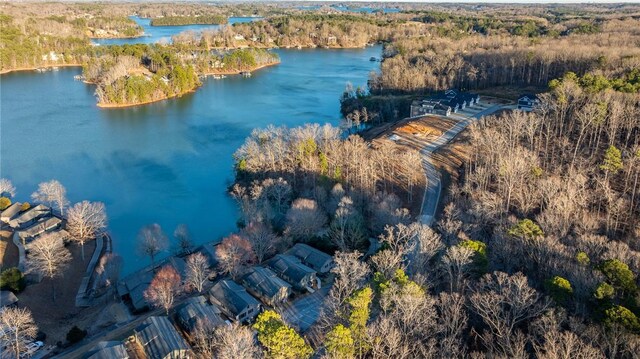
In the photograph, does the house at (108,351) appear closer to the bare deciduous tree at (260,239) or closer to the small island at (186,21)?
the bare deciduous tree at (260,239)

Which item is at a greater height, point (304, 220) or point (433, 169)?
point (433, 169)

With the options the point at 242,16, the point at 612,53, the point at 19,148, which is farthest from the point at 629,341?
the point at 242,16

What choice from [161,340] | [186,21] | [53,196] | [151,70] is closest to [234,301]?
[161,340]

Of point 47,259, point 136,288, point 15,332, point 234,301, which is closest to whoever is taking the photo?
point 15,332

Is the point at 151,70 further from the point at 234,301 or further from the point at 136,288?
the point at 234,301

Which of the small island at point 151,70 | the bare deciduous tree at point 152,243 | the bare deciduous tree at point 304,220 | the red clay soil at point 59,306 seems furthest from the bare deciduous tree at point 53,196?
the small island at point 151,70

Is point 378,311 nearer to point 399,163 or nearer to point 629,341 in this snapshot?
point 629,341

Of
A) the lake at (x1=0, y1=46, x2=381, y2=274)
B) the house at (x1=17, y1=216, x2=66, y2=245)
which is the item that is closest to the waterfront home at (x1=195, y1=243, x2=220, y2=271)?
the lake at (x1=0, y1=46, x2=381, y2=274)
